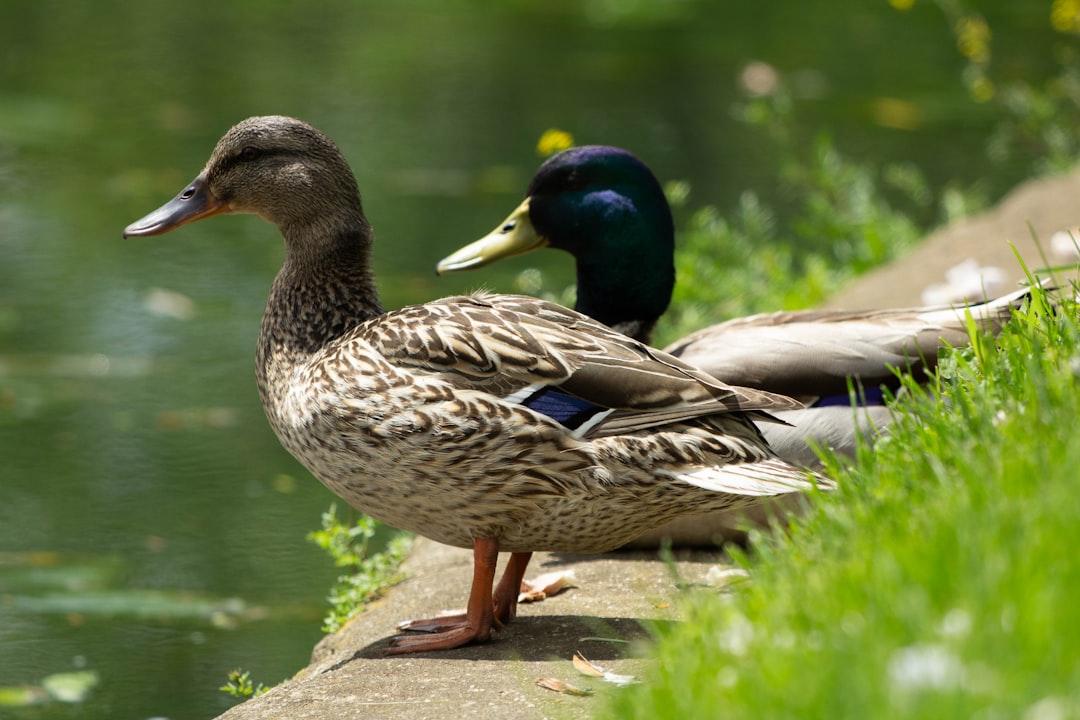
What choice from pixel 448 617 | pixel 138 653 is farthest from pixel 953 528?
pixel 138 653

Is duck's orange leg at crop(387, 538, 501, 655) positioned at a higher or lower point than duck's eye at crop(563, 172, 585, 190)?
lower

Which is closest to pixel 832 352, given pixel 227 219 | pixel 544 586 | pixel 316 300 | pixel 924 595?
pixel 544 586

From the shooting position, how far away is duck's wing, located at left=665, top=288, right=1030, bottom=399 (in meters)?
4.05

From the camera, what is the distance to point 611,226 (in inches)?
182

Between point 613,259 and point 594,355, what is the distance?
1148 millimetres

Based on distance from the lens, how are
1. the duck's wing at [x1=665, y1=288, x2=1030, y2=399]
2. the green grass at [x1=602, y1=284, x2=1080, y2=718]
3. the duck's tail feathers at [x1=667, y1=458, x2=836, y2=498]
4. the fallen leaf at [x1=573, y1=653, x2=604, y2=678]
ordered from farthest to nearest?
the duck's wing at [x1=665, y1=288, x2=1030, y2=399] < the duck's tail feathers at [x1=667, y1=458, x2=836, y2=498] < the fallen leaf at [x1=573, y1=653, x2=604, y2=678] < the green grass at [x1=602, y1=284, x2=1080, y2=718]

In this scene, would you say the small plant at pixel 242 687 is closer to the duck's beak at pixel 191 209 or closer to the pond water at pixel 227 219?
the pond water at pixel 227 219

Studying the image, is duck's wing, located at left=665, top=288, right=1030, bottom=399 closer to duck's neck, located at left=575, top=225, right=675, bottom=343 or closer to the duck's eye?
duck's neck, located at left=575, top=225, right=675, bottom=343

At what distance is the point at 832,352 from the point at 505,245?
1172 mm

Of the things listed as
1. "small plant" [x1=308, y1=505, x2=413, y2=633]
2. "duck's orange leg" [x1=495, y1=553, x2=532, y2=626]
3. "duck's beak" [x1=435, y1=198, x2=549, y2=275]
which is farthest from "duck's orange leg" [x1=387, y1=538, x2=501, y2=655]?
"duck's beak" [x1=435, y1=198, x2=549, y2=275]

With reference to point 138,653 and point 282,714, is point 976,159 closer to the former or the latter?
point 138,653

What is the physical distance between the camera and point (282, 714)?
123 inches

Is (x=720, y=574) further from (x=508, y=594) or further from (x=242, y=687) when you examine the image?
(x=242, y=687)

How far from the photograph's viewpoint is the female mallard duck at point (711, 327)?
4070 mm
